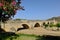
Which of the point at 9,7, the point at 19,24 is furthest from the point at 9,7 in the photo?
the point at 19,24

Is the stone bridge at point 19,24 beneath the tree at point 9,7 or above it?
beneath

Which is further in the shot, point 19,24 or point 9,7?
point 19,24

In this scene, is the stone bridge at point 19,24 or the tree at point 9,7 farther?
the stone bridge at point 19,24

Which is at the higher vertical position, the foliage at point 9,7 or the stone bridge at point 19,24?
the foliage at point 9,7

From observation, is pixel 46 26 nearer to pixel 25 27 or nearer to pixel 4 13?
pixel 25 27

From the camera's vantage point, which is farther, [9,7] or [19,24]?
[19,24]

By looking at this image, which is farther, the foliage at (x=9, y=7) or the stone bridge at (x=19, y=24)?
the stone bridge at (x=19, y=24)

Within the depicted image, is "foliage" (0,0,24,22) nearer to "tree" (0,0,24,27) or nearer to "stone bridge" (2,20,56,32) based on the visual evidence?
"tree" (0,0,24,27)

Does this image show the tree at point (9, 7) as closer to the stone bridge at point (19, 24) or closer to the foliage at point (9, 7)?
the foliage at point (9, 7)

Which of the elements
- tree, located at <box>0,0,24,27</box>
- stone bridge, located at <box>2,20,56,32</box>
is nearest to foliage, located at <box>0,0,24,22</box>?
tree, located at <box>0,0,24,27</box>

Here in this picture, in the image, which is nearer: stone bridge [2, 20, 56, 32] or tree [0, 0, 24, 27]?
tree [0, 0, 24, 27]

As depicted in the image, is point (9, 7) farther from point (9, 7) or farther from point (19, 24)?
point (19, 24)

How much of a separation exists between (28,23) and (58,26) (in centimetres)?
1210

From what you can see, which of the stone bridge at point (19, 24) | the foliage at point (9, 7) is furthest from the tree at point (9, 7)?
the stone bridge at point (19, 24)
